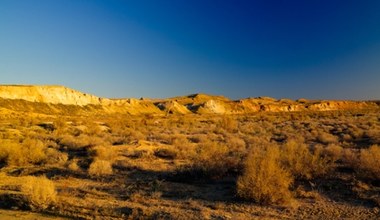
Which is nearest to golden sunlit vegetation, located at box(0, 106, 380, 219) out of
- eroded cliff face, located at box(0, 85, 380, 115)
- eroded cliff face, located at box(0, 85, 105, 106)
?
eroded cliff face, located at box(0, 85, 105, 106)

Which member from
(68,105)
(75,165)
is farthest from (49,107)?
(75,165)

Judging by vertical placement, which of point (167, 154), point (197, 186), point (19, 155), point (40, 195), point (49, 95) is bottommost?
point (197, 186)

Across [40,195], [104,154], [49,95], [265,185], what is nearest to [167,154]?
[104,154]

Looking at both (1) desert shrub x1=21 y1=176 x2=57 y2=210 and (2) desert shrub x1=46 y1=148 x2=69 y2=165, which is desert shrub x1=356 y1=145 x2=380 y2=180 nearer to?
(1) desert shrub x1=21 y1=176 x2=57 y2=210

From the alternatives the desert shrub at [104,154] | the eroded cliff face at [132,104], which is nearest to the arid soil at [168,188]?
the desert shrub at [104,154]

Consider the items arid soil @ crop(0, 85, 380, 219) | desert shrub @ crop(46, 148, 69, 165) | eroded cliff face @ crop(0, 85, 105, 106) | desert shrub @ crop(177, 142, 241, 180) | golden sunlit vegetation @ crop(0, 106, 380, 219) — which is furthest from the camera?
eroded cliff face @ crop(0, 85, 105, 106)

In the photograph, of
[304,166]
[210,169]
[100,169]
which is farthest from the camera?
[100,169]

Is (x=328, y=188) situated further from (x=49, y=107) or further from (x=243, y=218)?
(x=49, y=107)

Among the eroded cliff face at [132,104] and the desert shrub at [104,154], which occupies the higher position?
the eroded cliff face at [132,104]

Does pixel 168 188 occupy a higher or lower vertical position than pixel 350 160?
lower

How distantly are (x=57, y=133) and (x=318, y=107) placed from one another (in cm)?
10108

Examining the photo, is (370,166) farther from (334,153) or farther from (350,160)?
→ (334,153)

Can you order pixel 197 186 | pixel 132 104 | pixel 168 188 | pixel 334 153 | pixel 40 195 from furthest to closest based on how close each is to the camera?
1. pixel 132 104
2. pixel 334 153
3. pixel 197 186
4. pixel 168 188
5. pixel 40 195

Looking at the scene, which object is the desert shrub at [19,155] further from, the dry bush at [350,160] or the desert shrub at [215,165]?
the dry bush at [350,160]
